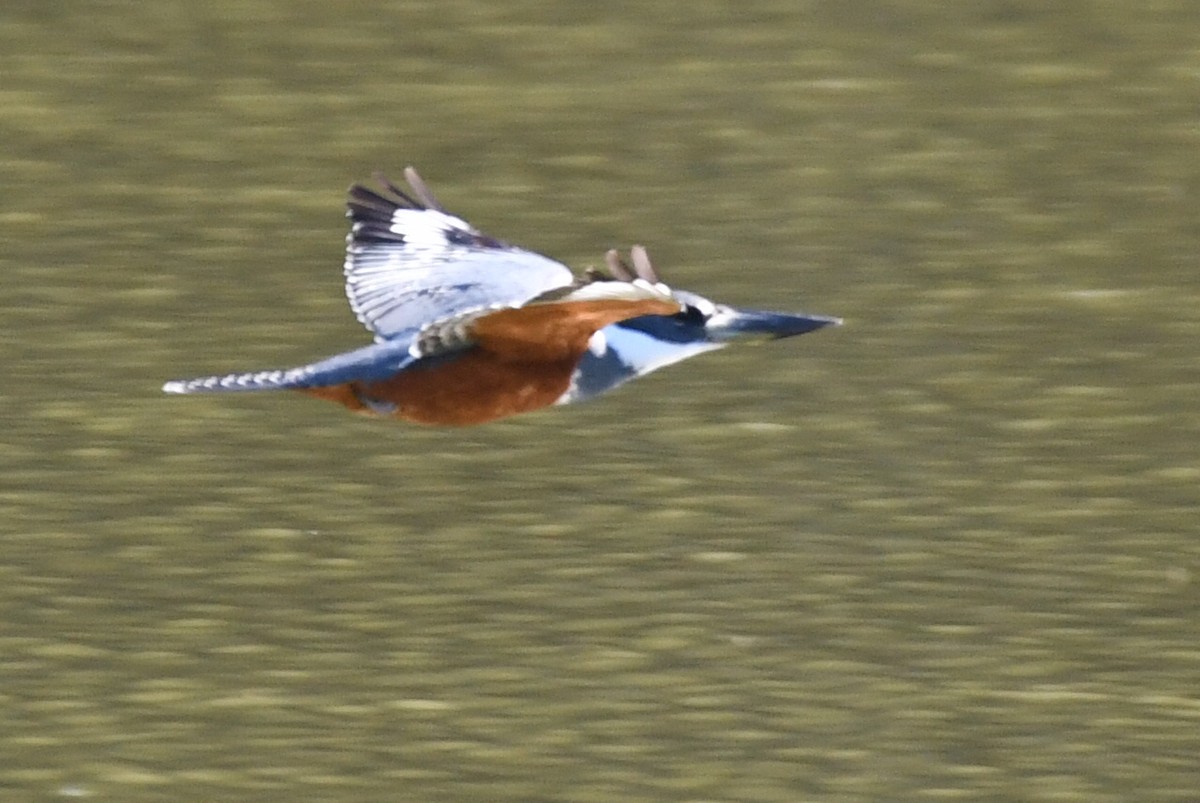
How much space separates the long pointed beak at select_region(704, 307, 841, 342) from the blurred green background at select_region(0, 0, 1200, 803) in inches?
23.1

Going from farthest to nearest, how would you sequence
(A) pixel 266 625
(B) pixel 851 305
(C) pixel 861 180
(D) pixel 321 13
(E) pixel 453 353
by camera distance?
(D) pixel 321 13
(C) pixel 861 180
(B) pixel 851 305
(A) pixel 266 625
(E) pixel 453 353

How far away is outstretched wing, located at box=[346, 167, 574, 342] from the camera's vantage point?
4.22 metres

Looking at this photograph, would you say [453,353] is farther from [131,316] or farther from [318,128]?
[318,128]

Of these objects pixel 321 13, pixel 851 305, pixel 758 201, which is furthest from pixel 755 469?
pixel 321 13

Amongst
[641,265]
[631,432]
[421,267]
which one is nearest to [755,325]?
[641,265]

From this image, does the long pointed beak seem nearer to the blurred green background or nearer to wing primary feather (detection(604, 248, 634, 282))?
wing primary feather (detection(604, 248, 634, 282))

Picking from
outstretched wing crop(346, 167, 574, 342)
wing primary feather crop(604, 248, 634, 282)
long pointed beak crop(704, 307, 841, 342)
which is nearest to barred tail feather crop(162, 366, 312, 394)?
outstretched wing crop(346, 167, 574, 342)

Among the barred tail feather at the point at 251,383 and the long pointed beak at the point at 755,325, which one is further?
the long pointed beak at the point at 755,325

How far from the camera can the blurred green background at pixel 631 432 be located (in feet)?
15.0

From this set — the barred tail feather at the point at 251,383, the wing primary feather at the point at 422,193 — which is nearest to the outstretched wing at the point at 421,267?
the wing primary feather at the point at 422,193

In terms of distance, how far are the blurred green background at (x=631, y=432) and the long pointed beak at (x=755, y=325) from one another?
1.92ft

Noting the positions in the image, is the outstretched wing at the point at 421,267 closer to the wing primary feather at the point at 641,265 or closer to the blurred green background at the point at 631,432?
the wing primary feather at the point at 641,265

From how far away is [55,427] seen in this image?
5.35 m

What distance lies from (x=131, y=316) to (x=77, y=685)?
117 centimetres
